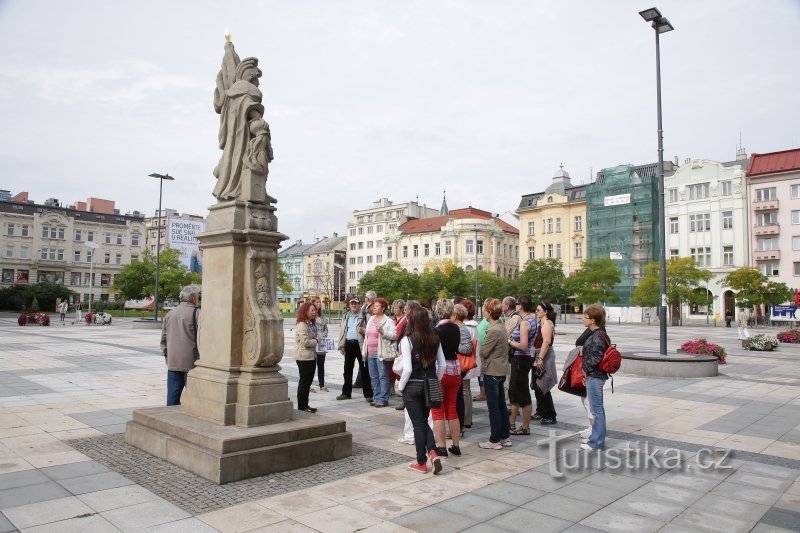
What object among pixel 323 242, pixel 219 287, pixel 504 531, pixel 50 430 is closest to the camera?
pixel 504 531

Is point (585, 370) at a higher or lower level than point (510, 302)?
lower

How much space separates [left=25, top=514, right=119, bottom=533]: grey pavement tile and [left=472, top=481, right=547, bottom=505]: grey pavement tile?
332 centimetres

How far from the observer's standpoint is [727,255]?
6328cm

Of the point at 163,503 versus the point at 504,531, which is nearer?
the point at 504,531

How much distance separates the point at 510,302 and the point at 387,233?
9553 cm

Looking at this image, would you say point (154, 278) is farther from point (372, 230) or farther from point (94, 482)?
point (372, 230)

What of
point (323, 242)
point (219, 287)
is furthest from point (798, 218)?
point (323, 242)

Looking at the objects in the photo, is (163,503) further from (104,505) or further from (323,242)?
(323,242)

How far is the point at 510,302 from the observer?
8.78m

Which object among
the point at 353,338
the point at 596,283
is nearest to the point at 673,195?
the point at 596,283

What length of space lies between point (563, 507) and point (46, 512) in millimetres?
4596

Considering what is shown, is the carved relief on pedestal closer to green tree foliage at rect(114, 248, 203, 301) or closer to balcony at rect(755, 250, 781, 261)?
green tree foliage at rect(114, 248, 203, 301)

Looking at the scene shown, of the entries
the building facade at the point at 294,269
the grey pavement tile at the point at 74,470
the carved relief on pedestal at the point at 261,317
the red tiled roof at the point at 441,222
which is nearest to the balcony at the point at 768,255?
the red tiled roof at the point at 441,222

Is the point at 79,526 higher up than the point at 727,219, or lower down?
lower down
